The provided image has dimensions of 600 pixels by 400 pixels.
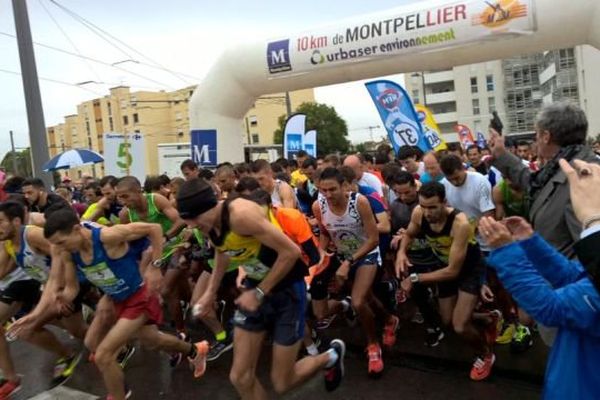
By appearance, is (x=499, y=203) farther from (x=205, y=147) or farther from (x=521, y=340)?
(x=205, y=147)

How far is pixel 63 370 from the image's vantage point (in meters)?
5.42

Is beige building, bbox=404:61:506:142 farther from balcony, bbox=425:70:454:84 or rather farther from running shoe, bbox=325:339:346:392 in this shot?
running shoe, bbox=325:339:346:392

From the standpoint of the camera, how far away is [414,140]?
9.74 metres

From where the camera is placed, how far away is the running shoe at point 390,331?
17.4 ft

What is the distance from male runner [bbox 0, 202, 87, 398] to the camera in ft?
16.1

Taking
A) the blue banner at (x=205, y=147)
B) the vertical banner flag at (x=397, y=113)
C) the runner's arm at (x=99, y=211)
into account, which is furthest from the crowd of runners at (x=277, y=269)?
the blue banner at (x=205, y=147)

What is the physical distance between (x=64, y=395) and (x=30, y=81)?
6.27 metres

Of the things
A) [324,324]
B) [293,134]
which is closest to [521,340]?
[324,324]

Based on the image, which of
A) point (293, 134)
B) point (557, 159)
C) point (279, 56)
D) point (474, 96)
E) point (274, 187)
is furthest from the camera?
point (474, 96)

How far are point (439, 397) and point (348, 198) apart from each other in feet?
5.81

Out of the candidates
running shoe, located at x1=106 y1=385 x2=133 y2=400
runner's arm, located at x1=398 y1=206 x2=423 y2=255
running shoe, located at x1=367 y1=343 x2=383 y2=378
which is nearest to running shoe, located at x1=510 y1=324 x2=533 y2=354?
running shoe, located at x1=367 y1=343 x2=383 y2=378

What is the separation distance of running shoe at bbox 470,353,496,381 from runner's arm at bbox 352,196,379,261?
1.25 m

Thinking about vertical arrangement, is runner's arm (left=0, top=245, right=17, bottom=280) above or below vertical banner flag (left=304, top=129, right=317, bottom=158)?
below

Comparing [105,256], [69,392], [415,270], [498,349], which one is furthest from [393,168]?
[69,392]
